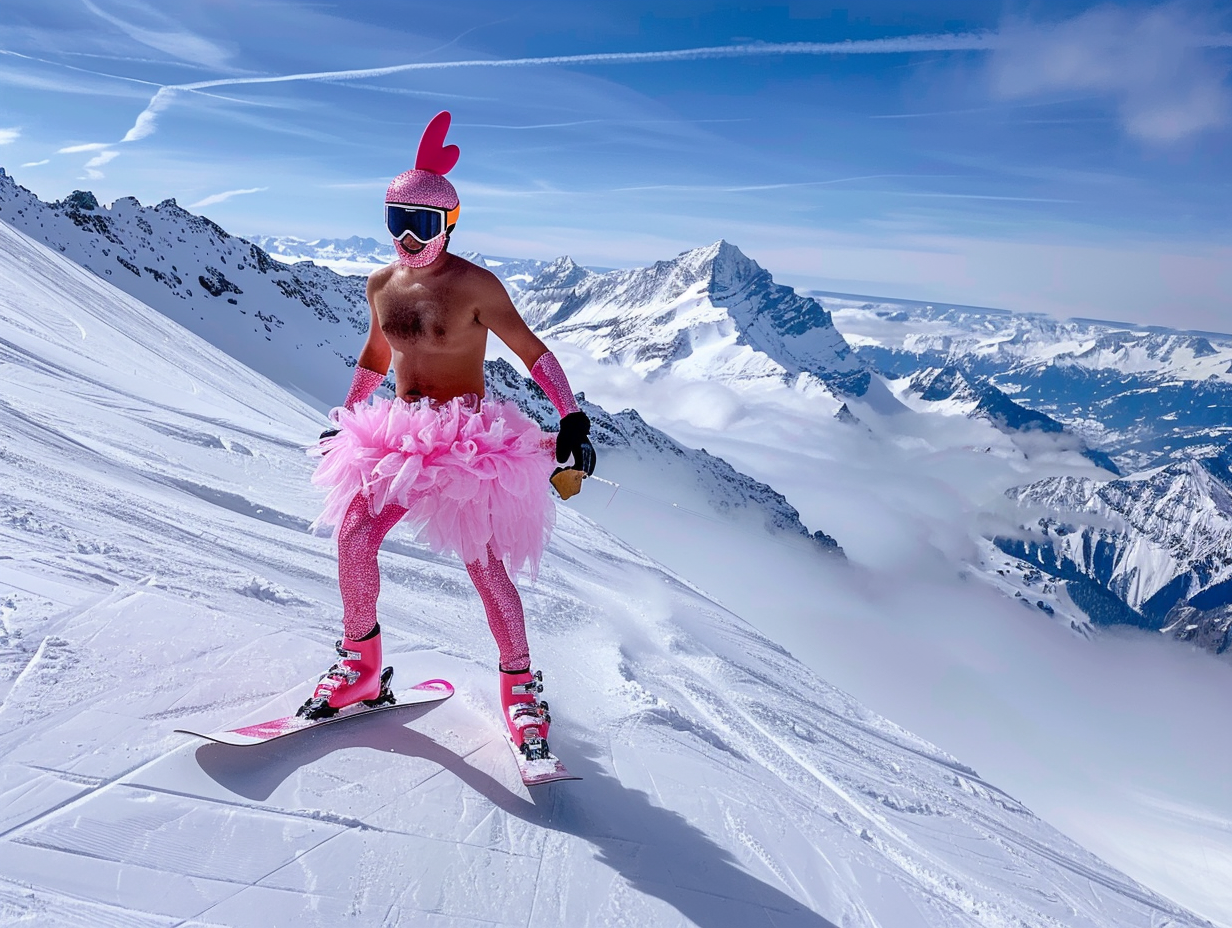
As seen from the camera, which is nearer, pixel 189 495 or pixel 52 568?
pixel 52 568

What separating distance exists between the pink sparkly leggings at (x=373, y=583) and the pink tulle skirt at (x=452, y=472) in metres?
0.07

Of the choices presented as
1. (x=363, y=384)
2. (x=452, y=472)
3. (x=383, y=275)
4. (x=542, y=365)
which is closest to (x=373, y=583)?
(x=452, y=472)

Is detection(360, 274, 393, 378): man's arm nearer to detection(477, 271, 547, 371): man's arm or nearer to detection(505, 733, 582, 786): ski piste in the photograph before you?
detection(477, 271, 547, 371): man's arm

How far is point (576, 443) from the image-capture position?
352cm

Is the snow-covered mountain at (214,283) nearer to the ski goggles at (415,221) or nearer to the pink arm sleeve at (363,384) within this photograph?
the pink arm sleeve at (363,384)

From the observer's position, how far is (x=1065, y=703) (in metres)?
183

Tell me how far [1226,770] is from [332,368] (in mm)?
197222

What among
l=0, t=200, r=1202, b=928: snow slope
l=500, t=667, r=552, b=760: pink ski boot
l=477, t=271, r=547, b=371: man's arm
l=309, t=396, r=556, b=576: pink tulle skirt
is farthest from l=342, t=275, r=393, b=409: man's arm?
l=500, t=667, r=552, b=760: pink ski boot

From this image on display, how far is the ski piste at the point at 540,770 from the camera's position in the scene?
3414 mm

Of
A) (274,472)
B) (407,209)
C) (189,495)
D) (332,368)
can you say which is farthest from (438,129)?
(332,368)

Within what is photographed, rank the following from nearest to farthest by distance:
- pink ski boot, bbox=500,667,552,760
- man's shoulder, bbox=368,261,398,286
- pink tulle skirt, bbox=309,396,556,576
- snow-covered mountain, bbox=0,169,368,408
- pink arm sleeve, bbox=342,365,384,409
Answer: pink tulle skirt, bbox=309,396,556,576 → pink ski boot, bbox=500,667,552,760 → man's shoulder, bbox=368,261,398,286 → pink arm sleeve, bbox=342,365,384,409 → snow-covered mountain, bbox=0,169,368,408

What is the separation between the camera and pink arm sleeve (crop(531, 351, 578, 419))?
3695mm

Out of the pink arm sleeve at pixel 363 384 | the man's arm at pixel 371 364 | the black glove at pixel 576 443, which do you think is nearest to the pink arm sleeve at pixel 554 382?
the black glove at pixel 576 443

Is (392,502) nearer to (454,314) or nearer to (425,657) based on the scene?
(454,314)
